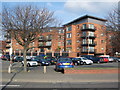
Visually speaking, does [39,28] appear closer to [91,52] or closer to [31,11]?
[31,11]

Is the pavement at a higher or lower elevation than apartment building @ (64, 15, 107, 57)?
lower

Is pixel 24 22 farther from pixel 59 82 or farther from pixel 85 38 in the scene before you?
pixel 85 38

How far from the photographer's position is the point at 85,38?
2259 inches

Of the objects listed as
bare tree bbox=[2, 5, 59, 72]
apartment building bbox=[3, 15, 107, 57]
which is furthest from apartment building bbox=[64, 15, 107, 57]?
bare tree bbox=[2, 5, 59, 72]

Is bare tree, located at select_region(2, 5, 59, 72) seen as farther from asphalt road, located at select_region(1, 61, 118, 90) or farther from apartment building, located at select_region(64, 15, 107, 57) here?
apartment building, located at select_region(64, 15, 107, 57)

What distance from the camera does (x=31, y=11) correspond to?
49.6 feet

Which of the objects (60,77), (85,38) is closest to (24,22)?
(60,77)

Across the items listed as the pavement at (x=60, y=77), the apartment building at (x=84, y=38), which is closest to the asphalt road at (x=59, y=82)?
the pavement at (x=60, y=77)

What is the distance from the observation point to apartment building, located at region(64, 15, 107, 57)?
56562mm

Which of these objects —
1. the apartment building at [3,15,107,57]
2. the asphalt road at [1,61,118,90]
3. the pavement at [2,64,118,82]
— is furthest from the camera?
the apartment building at [3,15,107,57]

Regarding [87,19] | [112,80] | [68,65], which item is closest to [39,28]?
[68,65]

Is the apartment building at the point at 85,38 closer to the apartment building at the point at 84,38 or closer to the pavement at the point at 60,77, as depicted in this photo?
the apartment building at the point at 84,38

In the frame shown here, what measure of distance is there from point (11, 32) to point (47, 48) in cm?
5028

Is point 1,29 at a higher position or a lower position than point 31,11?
lower
